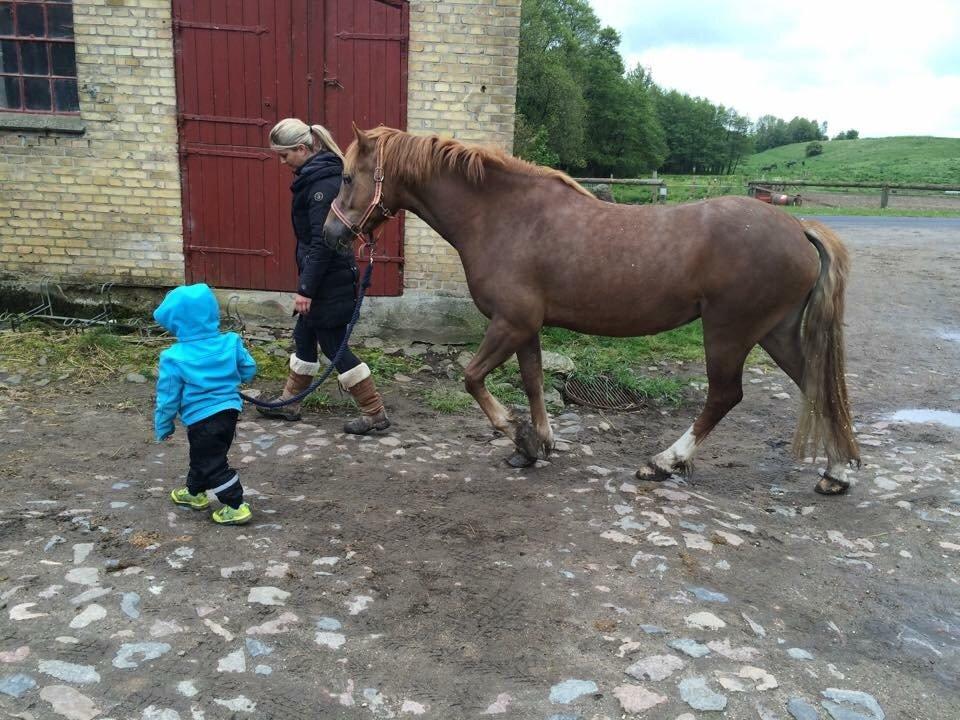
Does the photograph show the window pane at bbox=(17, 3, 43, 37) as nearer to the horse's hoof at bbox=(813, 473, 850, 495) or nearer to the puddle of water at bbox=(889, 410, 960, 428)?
the horse's hoof at bbox=(813, 473, 850, 495)

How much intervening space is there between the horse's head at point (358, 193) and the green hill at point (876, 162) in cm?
4427

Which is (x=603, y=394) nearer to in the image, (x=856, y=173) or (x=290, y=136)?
(x=290, y=136)

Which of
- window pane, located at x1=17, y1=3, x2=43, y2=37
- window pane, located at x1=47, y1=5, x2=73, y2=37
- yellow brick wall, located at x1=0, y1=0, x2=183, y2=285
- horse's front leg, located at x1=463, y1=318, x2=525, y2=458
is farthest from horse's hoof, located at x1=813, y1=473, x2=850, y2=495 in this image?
window pane, located at x1=17, y1=3, x2=43, y2=37

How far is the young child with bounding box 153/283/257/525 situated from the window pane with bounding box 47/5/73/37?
527cm

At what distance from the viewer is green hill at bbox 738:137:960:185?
149 feet

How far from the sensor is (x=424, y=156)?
15.1 feet

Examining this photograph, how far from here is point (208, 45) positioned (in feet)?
23.4

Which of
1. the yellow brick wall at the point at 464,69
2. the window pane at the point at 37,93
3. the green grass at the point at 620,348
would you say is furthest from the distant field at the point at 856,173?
the window pane at the point at 37,93

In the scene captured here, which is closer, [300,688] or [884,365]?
[300,688]

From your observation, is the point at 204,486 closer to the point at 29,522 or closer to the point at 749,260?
the point at 29,522

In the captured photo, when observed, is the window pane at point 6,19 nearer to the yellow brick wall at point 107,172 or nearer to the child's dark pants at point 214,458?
the yellow brick wall at point 107,172

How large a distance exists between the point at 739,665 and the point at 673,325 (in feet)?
7.61

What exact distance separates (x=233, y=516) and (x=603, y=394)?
365 centimetres

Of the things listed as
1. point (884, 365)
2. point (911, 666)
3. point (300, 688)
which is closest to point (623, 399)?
point (884, 365)
